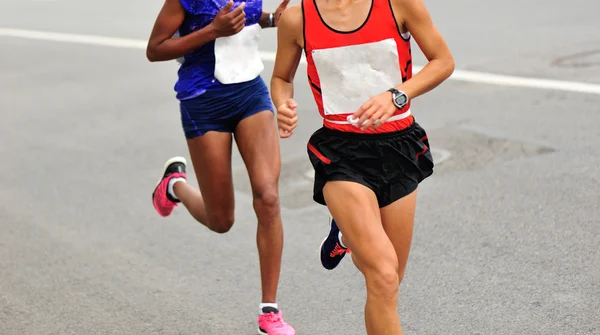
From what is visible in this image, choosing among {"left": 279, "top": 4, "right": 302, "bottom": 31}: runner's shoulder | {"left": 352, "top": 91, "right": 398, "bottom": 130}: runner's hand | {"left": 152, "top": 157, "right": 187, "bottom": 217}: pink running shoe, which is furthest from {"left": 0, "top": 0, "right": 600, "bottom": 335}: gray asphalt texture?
{"left": 279, "top": 4, "right": 302, "bottom": 31}: runner's shoulder

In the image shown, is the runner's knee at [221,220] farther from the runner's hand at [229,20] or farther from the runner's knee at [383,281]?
the runner's knee at [383,281]

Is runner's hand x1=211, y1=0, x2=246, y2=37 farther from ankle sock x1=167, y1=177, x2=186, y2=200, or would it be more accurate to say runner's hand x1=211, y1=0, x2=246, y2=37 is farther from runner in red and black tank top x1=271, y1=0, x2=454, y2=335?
ankle sock x1=167, y1=177, x2=186, y2=200

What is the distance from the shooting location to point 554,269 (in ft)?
19.5

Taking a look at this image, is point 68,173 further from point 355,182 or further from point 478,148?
point 355,182

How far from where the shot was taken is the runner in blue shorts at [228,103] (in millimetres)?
5328

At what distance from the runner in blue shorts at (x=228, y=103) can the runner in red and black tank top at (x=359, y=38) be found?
0.91 m

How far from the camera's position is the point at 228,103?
17.9 feet

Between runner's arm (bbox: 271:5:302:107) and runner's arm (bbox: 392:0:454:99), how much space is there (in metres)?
0.47

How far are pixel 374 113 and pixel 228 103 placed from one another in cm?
157

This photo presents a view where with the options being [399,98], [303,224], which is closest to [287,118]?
[399,98]

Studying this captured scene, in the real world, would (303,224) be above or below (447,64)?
below

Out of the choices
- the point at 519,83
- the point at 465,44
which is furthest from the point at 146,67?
the point at 519,83

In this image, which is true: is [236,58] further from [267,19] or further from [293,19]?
[293,19]

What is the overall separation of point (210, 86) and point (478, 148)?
3727 millimetres
